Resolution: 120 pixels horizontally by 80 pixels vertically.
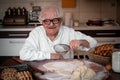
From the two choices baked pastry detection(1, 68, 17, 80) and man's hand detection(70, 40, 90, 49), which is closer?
baked pastry detection(1, 68, 17, 80)

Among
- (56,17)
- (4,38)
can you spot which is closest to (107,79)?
(56,17)

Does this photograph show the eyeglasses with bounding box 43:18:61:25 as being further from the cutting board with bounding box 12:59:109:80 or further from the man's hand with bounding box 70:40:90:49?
the cutting board with bounding box 12:59:109:80

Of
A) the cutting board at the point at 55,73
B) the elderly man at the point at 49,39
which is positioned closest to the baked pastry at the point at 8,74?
the cutting board at the point at 55,73

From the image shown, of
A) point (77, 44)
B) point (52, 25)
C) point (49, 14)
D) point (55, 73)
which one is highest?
point (49, 14)

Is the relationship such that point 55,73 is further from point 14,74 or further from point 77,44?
point 77,44

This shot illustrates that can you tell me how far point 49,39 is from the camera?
97.9 inches

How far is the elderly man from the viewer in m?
2.13

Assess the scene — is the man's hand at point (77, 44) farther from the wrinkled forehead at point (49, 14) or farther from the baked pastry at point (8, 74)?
the baked pastry at point (8, 74)

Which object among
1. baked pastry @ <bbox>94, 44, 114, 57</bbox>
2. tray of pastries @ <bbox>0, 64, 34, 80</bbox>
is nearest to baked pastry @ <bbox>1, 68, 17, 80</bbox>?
tray of pastries @ <bbox>0, 64, 34, 80</bbox>

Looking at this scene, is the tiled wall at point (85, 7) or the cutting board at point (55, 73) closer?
the cutting board at point (55, 73)

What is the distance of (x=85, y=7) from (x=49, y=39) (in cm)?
195

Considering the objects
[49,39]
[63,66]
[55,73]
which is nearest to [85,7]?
[49,39]

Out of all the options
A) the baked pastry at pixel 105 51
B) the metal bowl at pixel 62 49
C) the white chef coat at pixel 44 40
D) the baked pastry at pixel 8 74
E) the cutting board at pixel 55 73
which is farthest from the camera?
the white chef coat at pixel 44 40

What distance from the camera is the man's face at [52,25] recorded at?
2332mm
